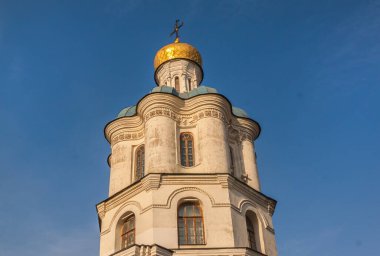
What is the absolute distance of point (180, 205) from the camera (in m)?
19.3

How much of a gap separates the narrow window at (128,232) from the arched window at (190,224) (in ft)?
6.19

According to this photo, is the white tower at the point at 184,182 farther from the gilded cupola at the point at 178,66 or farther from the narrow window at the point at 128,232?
the gilded cupola at the point at 178,66

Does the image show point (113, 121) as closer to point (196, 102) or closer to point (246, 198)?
point (196, 102)

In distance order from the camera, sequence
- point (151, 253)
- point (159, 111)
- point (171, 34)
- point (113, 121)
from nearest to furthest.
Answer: point (151, 253), point (159, 111), point (113, 121), point (171, 34)

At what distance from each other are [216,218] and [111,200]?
4.56m

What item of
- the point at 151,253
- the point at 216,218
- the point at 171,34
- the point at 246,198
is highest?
the point at 171,34

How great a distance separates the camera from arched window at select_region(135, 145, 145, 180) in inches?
836

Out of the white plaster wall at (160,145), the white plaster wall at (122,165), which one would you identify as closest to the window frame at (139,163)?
the white plaster wall at (122,165)

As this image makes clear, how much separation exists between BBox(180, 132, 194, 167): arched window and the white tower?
0.04 metres

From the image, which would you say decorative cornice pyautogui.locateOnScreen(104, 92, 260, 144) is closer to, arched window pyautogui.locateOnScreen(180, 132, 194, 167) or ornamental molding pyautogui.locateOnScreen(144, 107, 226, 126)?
ornamental molding pyautogui.locateOnScreen(144, 107, 226, 126)

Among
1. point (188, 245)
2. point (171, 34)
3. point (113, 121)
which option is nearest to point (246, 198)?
point (188, 245)

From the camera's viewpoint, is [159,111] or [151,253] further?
[159,111]

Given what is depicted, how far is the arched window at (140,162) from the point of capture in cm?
2123

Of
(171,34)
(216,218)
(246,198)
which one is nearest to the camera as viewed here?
(216,218)
